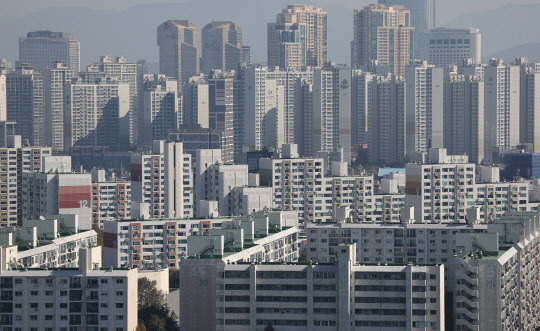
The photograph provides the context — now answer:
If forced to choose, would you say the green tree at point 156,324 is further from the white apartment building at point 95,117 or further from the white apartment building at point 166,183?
the white apartment building at point 95,117

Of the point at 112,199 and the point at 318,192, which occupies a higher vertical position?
the point at 318,192

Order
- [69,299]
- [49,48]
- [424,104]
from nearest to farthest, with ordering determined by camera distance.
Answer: [69,299] → [424,104] → [49,48]

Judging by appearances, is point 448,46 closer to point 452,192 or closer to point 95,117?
point 95,117

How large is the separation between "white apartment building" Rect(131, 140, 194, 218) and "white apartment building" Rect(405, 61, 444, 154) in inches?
2200

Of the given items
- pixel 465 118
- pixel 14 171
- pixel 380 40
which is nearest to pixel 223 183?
pixel 14 171

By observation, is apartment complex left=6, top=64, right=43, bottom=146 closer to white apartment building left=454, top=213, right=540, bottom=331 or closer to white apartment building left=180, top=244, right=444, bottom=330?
white apartment building left=454, top=213, right=540, bottom=331

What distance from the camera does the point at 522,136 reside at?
125812mm

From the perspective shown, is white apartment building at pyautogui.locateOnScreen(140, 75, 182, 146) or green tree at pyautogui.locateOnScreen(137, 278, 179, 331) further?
white apartment building at pyautogui.locateOnScreen(140, 75, 182, 146)

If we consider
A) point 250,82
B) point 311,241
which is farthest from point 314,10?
point 311,241

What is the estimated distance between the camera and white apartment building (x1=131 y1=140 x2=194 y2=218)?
68.2m

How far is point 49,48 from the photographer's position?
179 m

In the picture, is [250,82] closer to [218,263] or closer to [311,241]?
[311,241]

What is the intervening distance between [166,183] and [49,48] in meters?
114

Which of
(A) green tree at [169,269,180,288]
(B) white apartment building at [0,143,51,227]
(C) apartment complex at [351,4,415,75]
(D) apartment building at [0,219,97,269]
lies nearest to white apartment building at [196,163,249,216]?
(B) white apartment building at [0,143,51,227]
